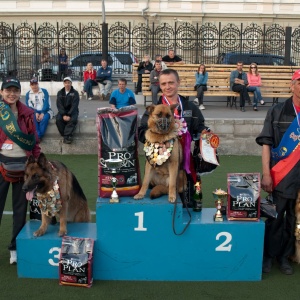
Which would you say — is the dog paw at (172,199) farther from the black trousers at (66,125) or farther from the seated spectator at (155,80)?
the seated spectator at (155,80)

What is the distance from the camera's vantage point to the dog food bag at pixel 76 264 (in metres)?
4.13

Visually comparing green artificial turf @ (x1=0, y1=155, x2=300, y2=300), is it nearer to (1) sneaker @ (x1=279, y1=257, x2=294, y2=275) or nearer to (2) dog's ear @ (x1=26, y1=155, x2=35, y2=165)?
(1) sneaker @ (x1=279, y1=257, x2=294, y2=275)

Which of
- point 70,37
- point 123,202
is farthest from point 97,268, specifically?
point 70,37

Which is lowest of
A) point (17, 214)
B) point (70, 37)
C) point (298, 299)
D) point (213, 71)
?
point (298, 299)

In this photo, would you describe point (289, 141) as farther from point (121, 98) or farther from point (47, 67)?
point (47, 67)

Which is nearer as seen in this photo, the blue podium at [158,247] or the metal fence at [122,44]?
the blue podium at [158,247]

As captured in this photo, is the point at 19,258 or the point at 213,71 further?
the point at 213,71

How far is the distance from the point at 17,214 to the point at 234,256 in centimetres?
211

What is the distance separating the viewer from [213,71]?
1494cm

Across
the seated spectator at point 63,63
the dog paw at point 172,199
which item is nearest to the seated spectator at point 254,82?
the seated spectator at point 63,63

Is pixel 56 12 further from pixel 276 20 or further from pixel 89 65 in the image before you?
pixel 89 65

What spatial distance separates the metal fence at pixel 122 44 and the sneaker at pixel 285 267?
41.9 ft

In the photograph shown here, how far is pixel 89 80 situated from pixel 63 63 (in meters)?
1.51

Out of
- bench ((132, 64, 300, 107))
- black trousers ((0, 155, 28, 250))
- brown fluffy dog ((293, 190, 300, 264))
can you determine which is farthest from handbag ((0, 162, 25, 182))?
bench ((132, 64, 300, 107))
